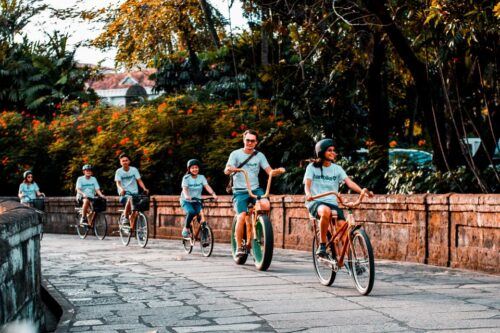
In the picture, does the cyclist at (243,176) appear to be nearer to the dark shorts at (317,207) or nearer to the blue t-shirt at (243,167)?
the blue t-shirt at (243,167)

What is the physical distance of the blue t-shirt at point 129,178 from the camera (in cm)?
1855

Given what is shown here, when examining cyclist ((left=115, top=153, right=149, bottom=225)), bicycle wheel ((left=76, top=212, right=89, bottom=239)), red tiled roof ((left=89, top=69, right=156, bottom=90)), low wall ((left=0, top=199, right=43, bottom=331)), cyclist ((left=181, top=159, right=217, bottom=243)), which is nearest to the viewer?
low wall ((left=0, top=199, right=43, bottom=331))

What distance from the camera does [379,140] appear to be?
19297mm

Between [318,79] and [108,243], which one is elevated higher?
[318,79]

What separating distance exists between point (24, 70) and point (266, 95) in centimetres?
1654

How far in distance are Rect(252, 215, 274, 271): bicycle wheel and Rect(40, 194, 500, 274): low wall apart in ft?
6.84

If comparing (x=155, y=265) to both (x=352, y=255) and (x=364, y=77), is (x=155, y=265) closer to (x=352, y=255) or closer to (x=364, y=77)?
(x=352, y=255)

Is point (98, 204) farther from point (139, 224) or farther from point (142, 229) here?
point (142, 229)

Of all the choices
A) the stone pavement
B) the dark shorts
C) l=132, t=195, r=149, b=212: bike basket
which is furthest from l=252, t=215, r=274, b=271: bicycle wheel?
l=132, t=195, r=149, b=212: bike basket

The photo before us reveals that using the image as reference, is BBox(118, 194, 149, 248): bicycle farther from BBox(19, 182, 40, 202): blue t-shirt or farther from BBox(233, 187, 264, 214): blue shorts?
BBox(233, 187, 264, 214): blue shorts

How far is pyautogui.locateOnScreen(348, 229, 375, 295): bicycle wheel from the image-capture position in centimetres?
888

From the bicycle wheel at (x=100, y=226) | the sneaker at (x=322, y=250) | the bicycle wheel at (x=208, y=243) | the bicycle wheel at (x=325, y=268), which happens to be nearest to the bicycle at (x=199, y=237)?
the bicycle wheel at (x=208, y=243)

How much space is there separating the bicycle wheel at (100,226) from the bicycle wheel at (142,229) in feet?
12.1

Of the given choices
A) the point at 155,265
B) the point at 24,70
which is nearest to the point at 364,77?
the point at 155,265
